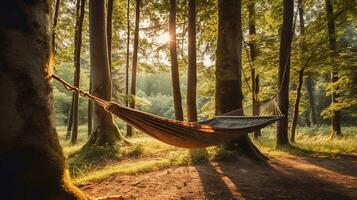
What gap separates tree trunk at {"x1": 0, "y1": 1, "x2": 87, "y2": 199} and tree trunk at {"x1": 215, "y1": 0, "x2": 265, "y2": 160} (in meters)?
3.55

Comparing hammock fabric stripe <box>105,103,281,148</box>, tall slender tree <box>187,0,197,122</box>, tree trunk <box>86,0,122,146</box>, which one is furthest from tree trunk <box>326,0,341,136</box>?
hammock fabric stripe <box>105,103,281,148</box>

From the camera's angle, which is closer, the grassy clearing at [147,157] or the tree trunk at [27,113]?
the tree trunk at [27,113]

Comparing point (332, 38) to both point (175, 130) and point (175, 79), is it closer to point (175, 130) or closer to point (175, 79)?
point (175, 79)

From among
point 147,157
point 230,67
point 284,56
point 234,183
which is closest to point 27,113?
point 234,183

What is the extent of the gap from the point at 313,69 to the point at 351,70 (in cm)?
125

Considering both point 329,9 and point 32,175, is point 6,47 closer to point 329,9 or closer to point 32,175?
point 32,175

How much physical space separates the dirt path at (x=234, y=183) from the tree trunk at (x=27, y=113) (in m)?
0.98

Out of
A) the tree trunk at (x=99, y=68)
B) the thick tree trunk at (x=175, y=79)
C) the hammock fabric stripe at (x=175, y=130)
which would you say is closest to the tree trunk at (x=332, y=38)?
the thick tree trunk at (x=175, y=79)

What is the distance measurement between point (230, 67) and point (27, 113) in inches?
154

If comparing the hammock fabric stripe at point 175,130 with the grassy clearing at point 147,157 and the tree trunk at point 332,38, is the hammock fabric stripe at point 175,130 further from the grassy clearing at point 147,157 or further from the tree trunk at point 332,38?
the tree trunk at point 332,38

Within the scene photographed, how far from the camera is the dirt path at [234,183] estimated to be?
3.39 metres

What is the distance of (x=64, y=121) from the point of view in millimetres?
29672

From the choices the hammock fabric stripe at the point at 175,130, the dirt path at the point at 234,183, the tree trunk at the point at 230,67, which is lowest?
the dirt path at the point at 234,183

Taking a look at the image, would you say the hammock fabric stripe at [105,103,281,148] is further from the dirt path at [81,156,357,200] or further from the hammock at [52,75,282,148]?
the dirt path at [81,156,357,200]
